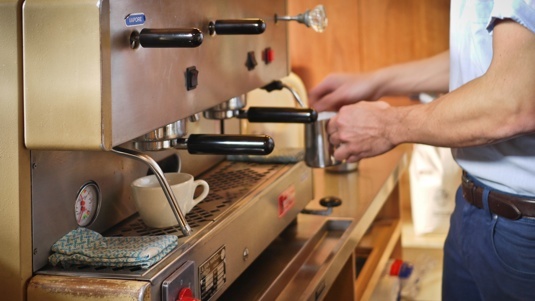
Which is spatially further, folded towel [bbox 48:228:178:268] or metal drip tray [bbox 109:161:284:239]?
metal drip tray [bbox 109:161:284:239]

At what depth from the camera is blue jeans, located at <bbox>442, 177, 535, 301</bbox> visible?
1287 mm

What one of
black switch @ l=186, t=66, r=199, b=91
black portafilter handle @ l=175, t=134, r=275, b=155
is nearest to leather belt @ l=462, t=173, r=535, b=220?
black portafilter handle @ l=175, t=134, r=275, b=155

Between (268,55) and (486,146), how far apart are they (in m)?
0.43

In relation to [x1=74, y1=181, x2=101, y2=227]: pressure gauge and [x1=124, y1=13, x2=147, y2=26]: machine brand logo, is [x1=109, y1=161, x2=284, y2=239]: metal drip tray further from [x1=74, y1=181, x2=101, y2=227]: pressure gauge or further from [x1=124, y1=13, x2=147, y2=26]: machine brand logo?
[x1=124, y1=13, x2=147, y2=26]: machine brand logo

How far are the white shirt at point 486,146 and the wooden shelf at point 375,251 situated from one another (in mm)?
440

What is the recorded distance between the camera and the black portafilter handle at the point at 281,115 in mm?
1355

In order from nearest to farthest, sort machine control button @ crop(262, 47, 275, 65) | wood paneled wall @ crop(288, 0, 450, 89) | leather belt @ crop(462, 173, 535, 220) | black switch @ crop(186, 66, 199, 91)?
black switch @ crop(186, 66, 199, 91) < leather belt @ crop(462, 173, 535, 220) < machine control button @ crop(262, 47, 275, 65) < wood paneled wall @ crop(288, 0, 450, 89)

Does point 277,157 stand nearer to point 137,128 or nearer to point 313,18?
point 313,18

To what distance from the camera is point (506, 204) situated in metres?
1.29

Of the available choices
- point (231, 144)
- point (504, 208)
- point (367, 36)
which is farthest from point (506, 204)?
point (367, 36)

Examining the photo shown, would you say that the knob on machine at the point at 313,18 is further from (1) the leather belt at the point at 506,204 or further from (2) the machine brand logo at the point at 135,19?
(2) the machine brand logo at the point at 135,19

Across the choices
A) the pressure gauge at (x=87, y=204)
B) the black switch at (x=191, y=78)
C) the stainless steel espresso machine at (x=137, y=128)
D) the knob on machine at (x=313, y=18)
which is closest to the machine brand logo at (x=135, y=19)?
the stainless steel espresso machine at (x=137, y=128)

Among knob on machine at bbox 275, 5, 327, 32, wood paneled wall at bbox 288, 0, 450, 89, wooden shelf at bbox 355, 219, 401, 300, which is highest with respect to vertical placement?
wood paneled wall at bbox 288, 0, 450, 89

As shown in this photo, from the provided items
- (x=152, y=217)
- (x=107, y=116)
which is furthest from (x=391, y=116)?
(x=107, y=116)
